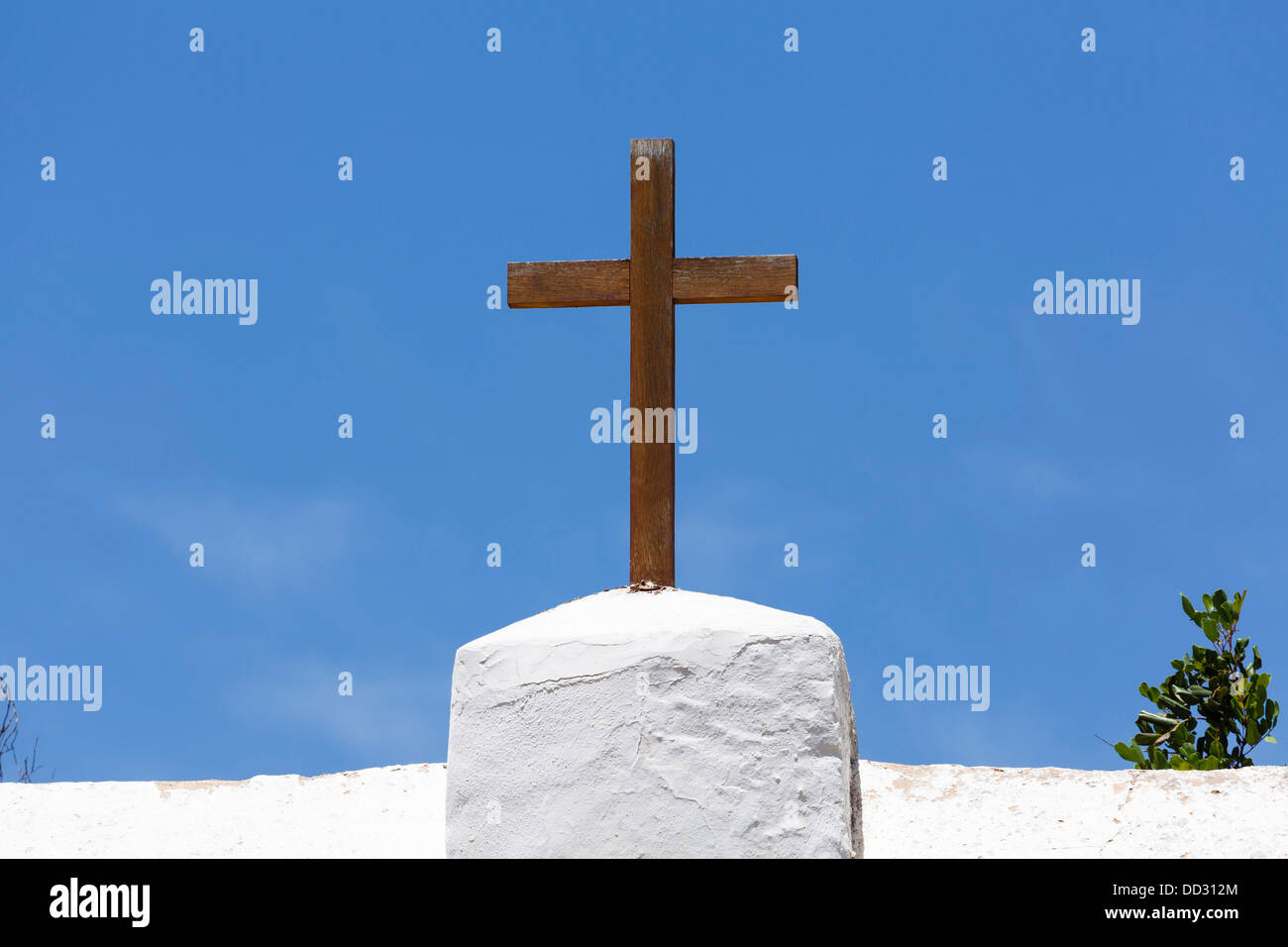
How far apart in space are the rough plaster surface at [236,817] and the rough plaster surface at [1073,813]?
3275 millimetres

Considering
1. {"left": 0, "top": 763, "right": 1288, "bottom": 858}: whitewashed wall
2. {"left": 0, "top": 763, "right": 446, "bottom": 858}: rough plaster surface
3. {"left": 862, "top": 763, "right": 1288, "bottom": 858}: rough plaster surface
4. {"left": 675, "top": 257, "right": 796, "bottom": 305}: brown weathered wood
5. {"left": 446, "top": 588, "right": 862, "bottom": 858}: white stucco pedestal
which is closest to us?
{"left": 446, "top": 588, "right": 862, "bottom": 858}: white stucco pedestal

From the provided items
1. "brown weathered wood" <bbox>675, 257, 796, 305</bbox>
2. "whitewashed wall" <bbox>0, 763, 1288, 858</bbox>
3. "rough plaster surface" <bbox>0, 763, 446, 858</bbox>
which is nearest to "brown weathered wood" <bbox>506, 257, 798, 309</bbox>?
"brown weathered wood" <bbox>675, 257, 796, 305</bbox>

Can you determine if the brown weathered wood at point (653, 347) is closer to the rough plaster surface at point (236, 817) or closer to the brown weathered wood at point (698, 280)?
the brown weathered wood at point (698, 280)

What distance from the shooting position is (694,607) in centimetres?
537

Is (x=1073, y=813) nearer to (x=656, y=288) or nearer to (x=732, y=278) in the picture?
(x=732, y=278)

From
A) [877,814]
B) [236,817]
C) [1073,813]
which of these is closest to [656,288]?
[877,814]

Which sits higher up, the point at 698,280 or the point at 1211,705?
the point at 698,280

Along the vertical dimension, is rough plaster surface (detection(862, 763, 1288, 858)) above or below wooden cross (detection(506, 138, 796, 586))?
below

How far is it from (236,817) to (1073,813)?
5937 mm

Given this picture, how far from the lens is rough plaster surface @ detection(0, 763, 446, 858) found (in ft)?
28.6

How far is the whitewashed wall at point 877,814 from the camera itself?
8.19 meters

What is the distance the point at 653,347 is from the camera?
574 centimetres

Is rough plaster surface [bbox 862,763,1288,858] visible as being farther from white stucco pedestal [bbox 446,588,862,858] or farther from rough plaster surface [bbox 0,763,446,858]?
white stucco pedestal [bbox 446,588,862,858]
